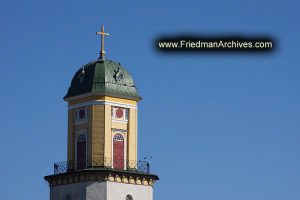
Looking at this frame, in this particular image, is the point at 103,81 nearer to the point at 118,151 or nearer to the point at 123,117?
the point at 123,117

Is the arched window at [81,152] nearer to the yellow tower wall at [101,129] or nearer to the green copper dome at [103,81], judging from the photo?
the yellow tower wall at [101,129]

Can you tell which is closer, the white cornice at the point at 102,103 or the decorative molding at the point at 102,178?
the decorative molding at the point at 102,178

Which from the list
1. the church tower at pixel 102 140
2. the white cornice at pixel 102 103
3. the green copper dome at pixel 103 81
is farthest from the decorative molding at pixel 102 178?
the green copper dome at pixel 103 81

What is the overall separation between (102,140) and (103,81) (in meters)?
4.93

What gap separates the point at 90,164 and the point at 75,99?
6.04 metres

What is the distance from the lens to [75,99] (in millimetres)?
114438

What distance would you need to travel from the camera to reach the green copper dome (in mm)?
113125

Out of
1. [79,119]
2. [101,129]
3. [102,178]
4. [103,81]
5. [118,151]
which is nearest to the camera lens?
[102,178]

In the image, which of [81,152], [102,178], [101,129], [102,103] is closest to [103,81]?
[102,103]

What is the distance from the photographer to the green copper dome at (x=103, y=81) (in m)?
113

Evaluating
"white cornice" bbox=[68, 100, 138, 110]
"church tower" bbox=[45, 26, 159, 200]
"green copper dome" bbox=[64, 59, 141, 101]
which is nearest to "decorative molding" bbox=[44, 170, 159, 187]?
"church tower" bbox=[45, 26, 159, 200]

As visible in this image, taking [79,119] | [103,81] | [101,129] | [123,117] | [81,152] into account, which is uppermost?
[103,81]

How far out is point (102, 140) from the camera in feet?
367

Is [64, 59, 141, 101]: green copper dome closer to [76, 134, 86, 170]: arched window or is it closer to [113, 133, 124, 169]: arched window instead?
[113, 133, 124, 169]: arched window
